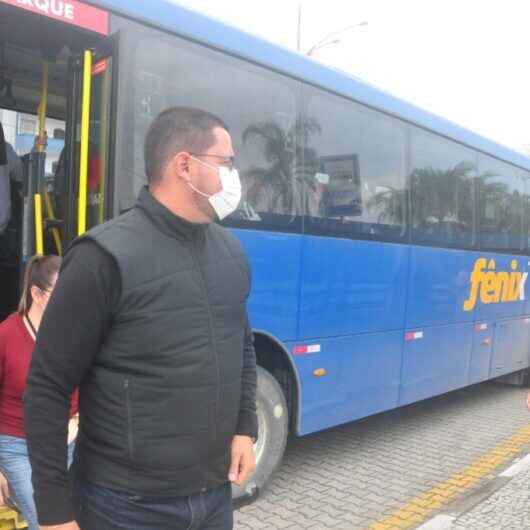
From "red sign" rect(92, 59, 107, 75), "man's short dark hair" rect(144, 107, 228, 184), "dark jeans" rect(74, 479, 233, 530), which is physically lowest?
Answer: "dark jeans" rect(74, 479, 233, 530)

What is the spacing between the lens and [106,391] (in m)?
1.68

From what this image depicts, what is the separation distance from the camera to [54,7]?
10.6 ft

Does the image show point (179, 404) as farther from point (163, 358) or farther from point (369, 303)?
point (369, 303)

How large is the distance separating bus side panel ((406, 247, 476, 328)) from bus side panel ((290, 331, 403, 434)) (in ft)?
1.46

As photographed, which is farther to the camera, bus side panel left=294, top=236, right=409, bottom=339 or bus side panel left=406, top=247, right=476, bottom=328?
bus side panel left=406, top=247, right=476, bottom=328

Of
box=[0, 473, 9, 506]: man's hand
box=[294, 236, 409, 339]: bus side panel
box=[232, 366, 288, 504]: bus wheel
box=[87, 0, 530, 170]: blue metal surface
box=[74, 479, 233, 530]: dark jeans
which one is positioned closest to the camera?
box=[74, 479, 233, 530]: dark jeans

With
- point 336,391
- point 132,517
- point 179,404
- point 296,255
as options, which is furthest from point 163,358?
point 336,391

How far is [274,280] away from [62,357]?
2.81m

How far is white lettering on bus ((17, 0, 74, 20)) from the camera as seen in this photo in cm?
317

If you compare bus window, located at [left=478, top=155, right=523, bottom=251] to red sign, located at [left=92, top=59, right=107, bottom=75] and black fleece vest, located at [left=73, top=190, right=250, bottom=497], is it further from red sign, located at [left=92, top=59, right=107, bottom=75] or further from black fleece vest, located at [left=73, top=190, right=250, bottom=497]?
black fleece vest, located at [left=73, top=190, right=250, bottom=497]

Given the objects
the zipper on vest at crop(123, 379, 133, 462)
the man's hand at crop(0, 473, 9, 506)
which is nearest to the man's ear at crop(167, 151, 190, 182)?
the zipper on vest at crop(123, 379, 133, 462)

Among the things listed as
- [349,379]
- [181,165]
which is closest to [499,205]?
[349,379]

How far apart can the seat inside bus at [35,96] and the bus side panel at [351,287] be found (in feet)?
5.87

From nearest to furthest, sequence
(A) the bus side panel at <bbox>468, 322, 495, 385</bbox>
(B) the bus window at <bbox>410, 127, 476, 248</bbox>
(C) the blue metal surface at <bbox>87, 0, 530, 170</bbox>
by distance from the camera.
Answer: (C) the blue metal surface at <bbox>87, 0, 530, 170</bbox> < (B) the bus window at <bbox>410, 127, 476, 248</bbox> < (A) the bus side panel at <bbox>468, 322, 495, 385</bbox>
